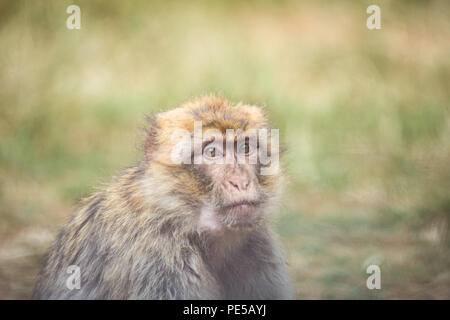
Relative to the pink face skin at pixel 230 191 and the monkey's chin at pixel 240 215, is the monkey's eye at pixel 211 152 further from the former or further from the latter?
the monkey's chin at pixel 240 215

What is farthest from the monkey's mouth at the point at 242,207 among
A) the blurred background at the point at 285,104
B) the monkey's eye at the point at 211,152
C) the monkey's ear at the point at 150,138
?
the blurred background at the point at 285,104

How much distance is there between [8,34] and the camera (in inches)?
341

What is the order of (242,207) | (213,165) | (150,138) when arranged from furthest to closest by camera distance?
(150,138), (213,165), (242,207)

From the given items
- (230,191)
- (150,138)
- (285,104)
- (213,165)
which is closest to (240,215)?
(230,191)

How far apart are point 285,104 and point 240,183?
5.84 metres

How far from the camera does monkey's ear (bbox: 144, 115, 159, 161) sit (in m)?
4.37

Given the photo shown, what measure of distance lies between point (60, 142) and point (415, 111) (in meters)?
4.90

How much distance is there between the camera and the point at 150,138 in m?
4.43

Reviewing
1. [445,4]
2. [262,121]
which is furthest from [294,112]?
[262,121]

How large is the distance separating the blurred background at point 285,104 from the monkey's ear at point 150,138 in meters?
2.43

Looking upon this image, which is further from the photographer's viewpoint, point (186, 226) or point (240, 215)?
point (186, 226)

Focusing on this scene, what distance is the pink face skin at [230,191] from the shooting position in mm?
3922

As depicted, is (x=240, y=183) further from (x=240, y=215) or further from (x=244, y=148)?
(x=244, y=148)

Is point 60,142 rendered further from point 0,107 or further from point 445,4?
point 445,4
